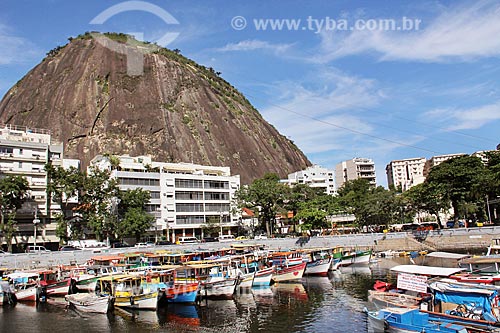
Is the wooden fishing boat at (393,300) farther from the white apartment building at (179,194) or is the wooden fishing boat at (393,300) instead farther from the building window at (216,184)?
the building window at (216,184)

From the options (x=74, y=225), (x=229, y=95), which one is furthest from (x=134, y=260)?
(x=229, y=95)

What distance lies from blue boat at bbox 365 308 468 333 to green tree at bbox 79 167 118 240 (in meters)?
57.0

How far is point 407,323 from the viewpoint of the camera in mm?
23516

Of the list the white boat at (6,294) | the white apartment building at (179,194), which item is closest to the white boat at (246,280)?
the white boat at (6,294)

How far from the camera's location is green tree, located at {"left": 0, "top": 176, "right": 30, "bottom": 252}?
217 feet

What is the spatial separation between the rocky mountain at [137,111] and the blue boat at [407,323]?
11873 cm

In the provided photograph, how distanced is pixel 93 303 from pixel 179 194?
2313 inches

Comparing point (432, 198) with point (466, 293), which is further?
point (432, 198)

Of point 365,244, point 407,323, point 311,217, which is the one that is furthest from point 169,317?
point 311,217

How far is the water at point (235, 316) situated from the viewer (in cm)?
2980

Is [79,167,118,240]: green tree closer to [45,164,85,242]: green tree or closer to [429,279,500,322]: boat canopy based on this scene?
[45,164,85,242]: green tree

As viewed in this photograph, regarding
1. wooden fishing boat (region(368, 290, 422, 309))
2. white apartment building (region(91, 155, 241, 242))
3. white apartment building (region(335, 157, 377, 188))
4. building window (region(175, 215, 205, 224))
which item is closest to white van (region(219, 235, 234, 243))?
white apartment building (region(91, 155, 241, 242))

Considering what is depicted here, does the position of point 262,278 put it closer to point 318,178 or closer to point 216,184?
point 216,184

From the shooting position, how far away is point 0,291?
134 ft
